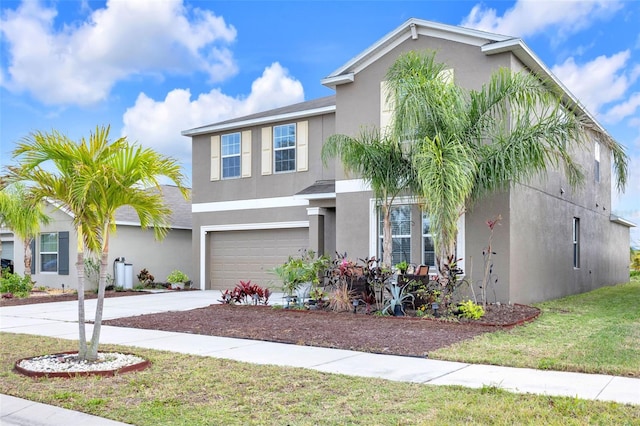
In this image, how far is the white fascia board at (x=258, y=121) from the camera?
1769cm

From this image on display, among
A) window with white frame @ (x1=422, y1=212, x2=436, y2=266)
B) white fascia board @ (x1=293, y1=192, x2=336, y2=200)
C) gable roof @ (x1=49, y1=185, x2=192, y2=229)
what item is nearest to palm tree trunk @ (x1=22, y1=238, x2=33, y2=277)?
gable roof @ (x1=49, y1=185, x2=192, y2=229)

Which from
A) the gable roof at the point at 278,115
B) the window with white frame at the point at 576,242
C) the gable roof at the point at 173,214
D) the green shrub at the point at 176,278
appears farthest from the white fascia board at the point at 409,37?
the green shrub at the point at 176,278

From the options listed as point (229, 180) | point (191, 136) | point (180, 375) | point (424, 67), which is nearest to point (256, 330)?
point (180, 375)

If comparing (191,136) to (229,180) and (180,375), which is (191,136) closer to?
(229,180)

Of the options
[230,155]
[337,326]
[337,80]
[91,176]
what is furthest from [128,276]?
[91,176]

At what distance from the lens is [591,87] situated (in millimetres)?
18781

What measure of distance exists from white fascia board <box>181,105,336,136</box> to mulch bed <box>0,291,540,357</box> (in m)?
6.93

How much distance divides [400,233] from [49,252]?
46.7ft

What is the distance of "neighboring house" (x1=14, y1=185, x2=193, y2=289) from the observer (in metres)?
20.7

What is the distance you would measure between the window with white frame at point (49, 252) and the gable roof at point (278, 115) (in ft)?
21.1

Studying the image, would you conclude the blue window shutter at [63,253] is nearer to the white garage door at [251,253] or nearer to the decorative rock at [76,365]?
the white garage door at [251,253]

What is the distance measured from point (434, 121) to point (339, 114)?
164 inches

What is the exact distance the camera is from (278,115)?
18.6m

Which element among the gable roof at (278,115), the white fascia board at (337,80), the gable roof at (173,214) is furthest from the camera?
the gable roof at (173,214)
